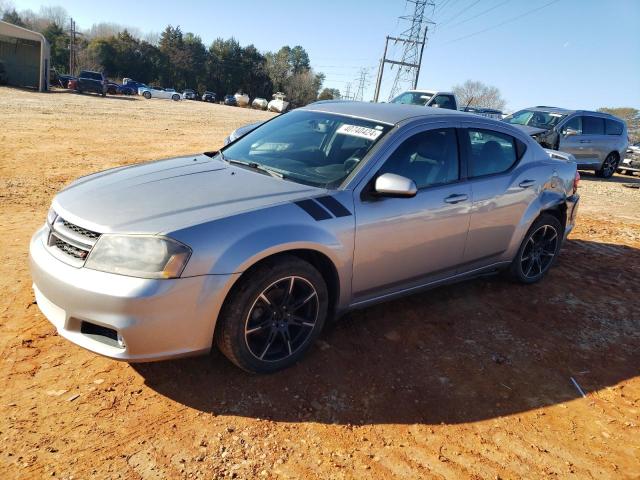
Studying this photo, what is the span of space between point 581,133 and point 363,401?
12962 mm

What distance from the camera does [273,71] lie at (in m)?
87.8

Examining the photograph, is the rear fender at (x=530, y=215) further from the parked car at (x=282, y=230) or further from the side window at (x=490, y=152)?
the side window at (x=490, y=152)

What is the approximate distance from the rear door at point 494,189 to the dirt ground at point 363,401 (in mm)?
581

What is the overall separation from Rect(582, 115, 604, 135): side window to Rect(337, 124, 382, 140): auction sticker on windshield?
12.0m

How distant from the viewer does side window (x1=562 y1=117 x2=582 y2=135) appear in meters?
12.8

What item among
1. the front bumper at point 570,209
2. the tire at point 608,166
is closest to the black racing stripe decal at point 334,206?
the front bumper at point 570,209

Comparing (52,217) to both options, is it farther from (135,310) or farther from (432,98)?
(432,98)

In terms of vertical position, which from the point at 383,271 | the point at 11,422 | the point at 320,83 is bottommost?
the point at 11,422

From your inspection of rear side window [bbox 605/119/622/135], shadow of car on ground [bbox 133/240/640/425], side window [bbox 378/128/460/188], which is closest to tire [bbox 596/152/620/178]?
rear side window [bbox 605/119/622/135]

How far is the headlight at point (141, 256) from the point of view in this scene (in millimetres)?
2480

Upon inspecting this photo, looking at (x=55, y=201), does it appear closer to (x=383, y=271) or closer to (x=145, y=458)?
(x=145, y=458)

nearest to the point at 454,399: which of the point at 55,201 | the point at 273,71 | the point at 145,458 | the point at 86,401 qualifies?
the point at 145,458

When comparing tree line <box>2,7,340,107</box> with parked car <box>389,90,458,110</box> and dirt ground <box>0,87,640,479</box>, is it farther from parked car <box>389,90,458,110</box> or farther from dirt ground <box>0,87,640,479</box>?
dirt ground <box>0,87,640,479</box>

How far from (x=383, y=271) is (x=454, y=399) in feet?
3.13
